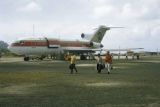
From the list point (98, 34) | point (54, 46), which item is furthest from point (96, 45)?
point (54, 46)

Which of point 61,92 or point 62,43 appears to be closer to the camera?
point 61,92

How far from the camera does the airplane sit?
71562 millimetres

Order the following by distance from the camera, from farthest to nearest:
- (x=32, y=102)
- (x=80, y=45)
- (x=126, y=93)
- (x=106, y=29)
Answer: (x=106, y=29)
(x=80, y=45)
(x=126, y=93)
(x=32, y=102)

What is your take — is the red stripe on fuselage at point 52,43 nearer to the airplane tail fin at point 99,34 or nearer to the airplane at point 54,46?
the airplane at point 54,46

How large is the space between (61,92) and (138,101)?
178 inches

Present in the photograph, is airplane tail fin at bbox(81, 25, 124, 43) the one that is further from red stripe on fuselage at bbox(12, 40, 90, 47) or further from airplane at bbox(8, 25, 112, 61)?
red stripe on fuselage at bbox(12, 40, 90, 47)

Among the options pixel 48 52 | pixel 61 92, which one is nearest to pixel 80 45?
pixel 48 52

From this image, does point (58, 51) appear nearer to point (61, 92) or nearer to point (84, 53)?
point (84, 53)

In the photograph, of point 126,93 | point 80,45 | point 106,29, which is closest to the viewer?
point 126,93

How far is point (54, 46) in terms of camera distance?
76.1m

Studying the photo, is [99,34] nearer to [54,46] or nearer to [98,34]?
[98,34]

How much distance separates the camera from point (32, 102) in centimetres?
1491

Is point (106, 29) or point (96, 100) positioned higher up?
point (106, 29)

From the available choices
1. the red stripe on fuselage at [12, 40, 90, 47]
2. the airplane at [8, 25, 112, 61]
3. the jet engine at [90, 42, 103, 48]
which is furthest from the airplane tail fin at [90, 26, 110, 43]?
the red stripe on fuselage at [12, 40, 90, 47]
